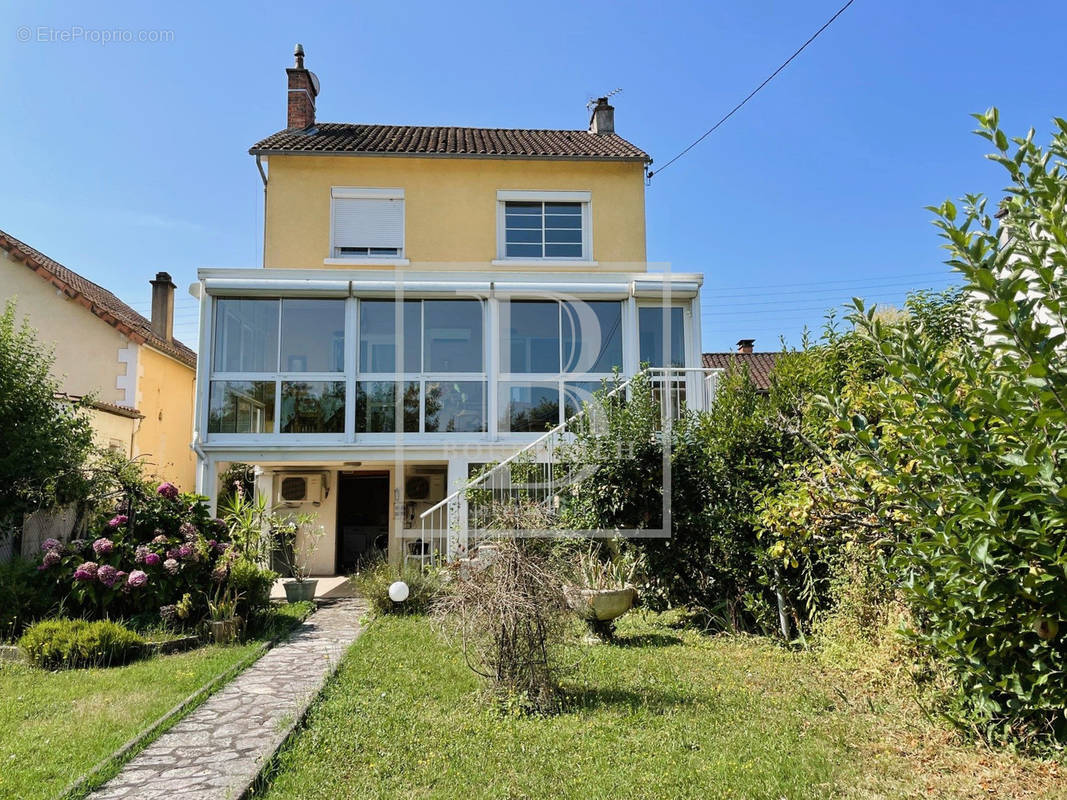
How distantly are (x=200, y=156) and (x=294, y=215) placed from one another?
2.33 meters

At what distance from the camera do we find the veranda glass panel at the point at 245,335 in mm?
11906

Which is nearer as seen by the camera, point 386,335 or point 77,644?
point 77,644

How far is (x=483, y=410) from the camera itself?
39.3 feet

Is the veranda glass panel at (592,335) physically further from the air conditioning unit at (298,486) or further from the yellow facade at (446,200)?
the air conditioning unit at (298,486)

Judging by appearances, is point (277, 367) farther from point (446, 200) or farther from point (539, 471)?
point (446, 200)

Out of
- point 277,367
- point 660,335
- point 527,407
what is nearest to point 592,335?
point 660,335

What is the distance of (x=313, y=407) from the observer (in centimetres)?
1183

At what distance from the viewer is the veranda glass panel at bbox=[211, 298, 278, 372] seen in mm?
11906

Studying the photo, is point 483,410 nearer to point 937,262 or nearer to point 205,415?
point 205,415

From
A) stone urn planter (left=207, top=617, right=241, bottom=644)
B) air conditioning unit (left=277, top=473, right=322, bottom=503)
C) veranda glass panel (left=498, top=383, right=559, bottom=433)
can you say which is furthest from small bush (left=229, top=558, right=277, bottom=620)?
air conditioning unit (left=277, top=473, right=322, bottom=503)

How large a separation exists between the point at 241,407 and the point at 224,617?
15.8ft

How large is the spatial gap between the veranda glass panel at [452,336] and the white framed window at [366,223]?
3649 millimetres

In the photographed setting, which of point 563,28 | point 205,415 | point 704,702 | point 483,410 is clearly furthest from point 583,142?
point 704,702

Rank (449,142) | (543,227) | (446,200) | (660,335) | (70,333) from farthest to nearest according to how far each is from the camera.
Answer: (449,142), (70,333), (543,227), (446,200), (660,335)
